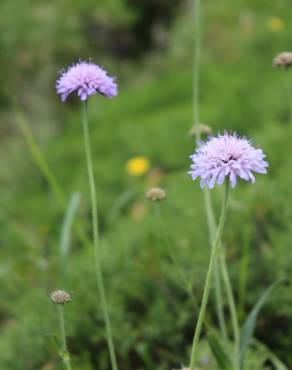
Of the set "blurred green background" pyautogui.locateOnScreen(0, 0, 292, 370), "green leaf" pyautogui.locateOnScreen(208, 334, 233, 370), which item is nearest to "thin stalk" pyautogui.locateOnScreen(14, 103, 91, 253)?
"blurred green background" pyautogui.locateOnScreen(0, 0, 292, 370)

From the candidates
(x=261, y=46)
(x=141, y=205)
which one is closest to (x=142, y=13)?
(x=261, y=46)

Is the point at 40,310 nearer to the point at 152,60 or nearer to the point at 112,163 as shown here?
the point at 112,163

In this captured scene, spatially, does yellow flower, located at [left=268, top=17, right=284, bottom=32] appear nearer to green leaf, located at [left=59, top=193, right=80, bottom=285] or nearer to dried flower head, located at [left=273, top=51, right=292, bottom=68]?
dried flower head, located at [left=273, top=51, right=292, bottom=68]

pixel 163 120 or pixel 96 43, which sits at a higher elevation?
pixel 96 43

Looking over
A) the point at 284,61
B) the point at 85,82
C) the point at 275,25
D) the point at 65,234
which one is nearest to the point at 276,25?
the point at 275,25

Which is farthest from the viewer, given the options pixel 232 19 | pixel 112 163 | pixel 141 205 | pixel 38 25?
pixel 38 25

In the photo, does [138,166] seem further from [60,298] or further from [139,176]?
[60,298]
